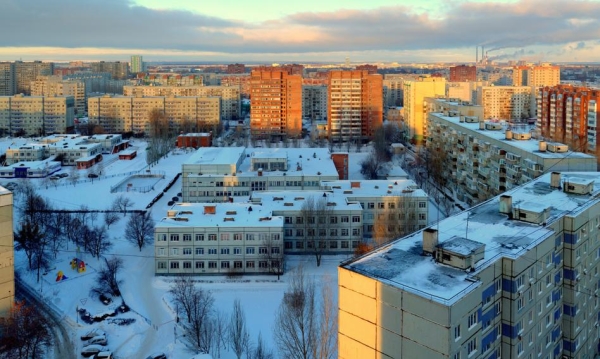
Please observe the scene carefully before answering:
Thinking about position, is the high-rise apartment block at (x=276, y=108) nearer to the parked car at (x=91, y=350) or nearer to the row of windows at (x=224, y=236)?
the row of windows at (x=224, y=236)

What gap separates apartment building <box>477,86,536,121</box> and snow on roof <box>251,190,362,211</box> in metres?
24.2

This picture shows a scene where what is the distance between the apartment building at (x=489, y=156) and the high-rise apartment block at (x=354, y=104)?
8259mm

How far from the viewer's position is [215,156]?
1502 centimetres

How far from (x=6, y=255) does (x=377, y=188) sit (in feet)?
23.7

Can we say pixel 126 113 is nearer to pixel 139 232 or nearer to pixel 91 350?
pixel 139 232

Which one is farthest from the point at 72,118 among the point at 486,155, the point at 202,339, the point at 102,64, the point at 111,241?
the point at 102,64

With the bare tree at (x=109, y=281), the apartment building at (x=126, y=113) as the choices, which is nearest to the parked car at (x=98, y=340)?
the bare tree at (x=109, y=281)

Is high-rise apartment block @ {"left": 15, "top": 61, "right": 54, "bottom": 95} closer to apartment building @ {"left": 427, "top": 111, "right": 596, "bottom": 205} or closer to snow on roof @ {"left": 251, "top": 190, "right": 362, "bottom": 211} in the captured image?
apartment building @ {"left": 427, "top": 111, "right": 596, "bottom": 205}

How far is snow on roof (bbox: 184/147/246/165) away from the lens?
45.8ft

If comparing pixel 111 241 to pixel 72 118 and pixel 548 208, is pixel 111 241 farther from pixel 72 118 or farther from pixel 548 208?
pixel 72 118

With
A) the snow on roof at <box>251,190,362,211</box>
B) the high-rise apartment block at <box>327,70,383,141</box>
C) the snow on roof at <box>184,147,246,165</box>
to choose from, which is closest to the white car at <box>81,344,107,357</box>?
the snow on roof at <box>251,190,362,211</box>

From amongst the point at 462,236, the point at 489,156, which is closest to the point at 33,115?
the point at 489,156

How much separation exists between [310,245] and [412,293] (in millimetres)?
6569

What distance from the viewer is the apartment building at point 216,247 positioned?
9703 mm
